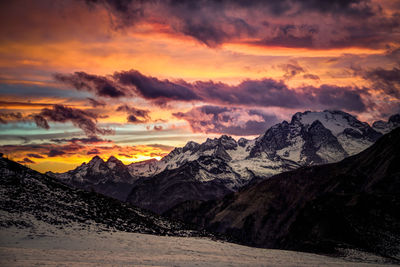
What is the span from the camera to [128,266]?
32594 millimetres

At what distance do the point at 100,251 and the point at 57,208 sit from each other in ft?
69.7

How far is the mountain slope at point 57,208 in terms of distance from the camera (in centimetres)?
5194

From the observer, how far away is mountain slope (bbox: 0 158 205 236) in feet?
170

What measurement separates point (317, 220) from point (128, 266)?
100 m

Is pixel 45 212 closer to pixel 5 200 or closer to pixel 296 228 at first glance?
pixel 5 200

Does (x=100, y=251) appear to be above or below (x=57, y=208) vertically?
below

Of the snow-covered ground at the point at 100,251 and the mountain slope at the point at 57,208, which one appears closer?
the snow-covered ground at the point at 100,251

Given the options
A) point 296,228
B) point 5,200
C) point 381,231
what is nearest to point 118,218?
point 5,200

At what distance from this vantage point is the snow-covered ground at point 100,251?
33.1 meters

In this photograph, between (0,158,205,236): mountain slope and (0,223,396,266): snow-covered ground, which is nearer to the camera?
(0,223,396,266): snow-covered ground

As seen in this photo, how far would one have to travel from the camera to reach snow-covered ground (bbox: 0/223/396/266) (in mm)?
33066

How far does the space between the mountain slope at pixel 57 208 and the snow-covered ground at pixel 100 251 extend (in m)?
2.96

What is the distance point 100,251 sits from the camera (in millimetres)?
39875

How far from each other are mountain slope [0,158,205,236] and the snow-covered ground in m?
2.96
